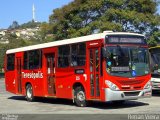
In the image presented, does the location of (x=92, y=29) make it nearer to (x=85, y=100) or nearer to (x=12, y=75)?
(x=12, y=75)

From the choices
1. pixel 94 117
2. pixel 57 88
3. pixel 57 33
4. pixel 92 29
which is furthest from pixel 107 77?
pixel 57 33

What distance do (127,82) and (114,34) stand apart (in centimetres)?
189

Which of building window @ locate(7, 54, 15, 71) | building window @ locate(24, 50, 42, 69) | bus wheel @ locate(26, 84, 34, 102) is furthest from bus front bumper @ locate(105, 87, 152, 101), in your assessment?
building window @ locate(7, 54, 15, 71)

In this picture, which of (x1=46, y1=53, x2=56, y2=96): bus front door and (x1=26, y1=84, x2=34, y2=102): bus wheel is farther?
(x1=26, y1=84, x2=34, y2=102): bus wheel

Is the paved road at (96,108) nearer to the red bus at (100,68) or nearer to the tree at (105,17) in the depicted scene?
the red bus at (100,68)

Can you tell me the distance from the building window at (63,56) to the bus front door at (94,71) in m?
1.83

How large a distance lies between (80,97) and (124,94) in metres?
2.19

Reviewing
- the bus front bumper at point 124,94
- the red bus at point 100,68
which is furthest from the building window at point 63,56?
the bus front bumper at point 124,94

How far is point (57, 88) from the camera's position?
19594 millimetres

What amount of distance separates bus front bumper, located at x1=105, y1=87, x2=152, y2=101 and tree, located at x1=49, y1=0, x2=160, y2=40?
75.6ft

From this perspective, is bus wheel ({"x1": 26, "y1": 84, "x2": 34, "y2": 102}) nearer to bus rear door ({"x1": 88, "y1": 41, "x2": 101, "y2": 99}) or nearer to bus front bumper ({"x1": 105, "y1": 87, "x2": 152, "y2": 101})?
bus rear door ({"x1": 88, "y1": 41, "x2": 101, "y2": 99})

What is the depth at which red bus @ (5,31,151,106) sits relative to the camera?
16.2m

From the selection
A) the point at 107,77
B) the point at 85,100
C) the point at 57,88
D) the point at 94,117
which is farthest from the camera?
the point at 57,88

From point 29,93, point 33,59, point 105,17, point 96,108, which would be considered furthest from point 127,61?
point 105,17
